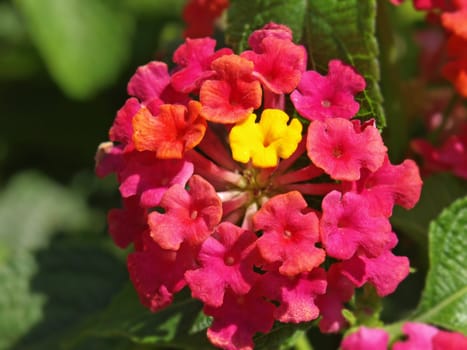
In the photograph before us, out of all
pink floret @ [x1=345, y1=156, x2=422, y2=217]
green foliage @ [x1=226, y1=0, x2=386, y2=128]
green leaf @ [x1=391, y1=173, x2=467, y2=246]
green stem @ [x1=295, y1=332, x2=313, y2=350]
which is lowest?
green stem @ [x1=295, y1=332, x2=313, y2=350]

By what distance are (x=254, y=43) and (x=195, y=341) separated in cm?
45

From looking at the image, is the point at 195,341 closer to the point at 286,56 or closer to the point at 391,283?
the point at 391,283

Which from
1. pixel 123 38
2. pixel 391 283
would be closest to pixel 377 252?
pixel 391 283

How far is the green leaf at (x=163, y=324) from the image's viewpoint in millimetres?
1277

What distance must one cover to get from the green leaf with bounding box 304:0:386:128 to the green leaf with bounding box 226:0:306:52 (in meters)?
0.01

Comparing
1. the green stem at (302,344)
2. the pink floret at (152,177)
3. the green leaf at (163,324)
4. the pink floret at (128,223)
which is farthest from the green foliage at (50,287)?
the pink floret at (152,177)

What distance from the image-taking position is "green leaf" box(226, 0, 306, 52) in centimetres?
126

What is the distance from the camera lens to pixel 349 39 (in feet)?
4.02

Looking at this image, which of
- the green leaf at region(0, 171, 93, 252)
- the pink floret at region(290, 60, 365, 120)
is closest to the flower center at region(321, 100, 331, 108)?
the pink floret at region(290, 60, 365, 120)

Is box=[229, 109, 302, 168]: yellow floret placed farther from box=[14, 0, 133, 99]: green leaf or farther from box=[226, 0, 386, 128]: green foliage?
box=[14, 0, 133, 99]: green leaf

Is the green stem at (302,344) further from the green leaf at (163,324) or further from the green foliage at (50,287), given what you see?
the green foliage at (50,287)

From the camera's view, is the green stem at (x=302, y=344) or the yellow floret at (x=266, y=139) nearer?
the yellow floret at (x=266, y=139)

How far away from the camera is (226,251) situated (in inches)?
41.9

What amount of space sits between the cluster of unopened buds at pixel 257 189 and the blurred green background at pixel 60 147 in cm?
42
